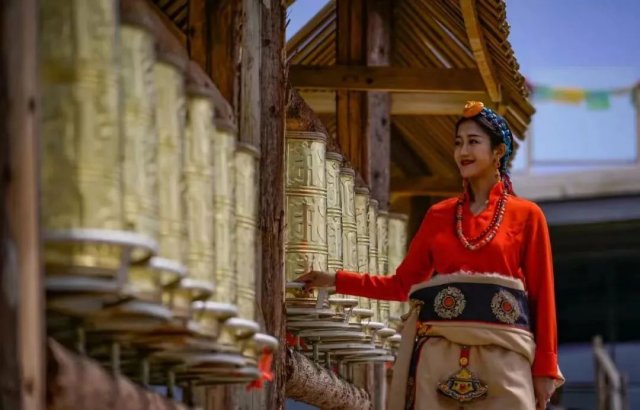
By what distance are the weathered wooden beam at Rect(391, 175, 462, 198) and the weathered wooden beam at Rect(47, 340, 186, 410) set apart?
978cm

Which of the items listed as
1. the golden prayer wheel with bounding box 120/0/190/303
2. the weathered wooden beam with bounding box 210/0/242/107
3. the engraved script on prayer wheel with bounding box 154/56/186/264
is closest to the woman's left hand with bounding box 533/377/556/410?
the weathered wooden beam with bounding box 210/0/242/107

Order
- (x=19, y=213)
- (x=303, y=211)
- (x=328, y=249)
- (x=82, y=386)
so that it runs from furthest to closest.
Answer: (x=328, y=249)
(x=303, y=211)
(x=82, y=386)
(x=19, y=213)

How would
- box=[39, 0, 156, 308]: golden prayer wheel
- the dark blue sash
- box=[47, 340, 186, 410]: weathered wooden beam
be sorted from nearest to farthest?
box=[39, 0, 156, 308]: golden prayer wheel → box=[47, 340, 186, 410]: weathered wooden beam → the dark blue sash

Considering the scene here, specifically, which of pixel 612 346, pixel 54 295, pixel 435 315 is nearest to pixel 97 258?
pixel 54 295

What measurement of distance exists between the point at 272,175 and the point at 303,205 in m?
0.84

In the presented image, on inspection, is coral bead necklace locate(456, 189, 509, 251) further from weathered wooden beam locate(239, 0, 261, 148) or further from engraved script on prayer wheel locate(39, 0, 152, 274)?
engraved script on prayer wheel locate(39, 0, 152, 274)

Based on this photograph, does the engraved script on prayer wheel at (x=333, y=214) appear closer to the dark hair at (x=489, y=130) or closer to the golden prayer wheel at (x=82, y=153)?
the dark hair at (x=489, y=130)

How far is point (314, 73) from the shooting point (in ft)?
38.2

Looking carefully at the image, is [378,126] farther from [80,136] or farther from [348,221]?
[80,136]

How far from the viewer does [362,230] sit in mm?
9672

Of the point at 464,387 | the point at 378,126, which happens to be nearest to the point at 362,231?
the point at 378,126

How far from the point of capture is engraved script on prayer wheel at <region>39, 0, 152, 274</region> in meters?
4.23

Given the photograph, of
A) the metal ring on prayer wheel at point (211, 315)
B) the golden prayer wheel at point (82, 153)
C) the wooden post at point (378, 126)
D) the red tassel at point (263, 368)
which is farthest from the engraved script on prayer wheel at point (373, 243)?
the golden prayer wheel at point (82, 153)

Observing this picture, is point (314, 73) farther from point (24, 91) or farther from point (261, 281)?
point (24, 91)
